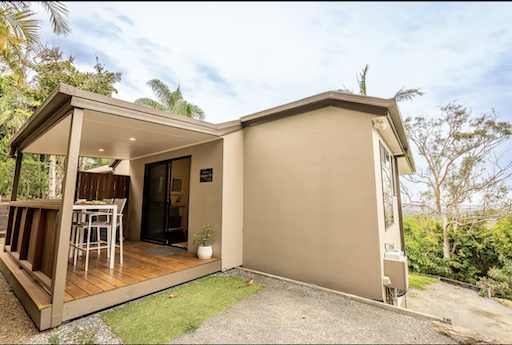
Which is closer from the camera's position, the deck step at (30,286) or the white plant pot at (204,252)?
the deck step at (30,286)

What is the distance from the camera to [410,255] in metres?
10.2

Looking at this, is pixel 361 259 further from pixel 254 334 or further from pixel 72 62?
pixel 72 62

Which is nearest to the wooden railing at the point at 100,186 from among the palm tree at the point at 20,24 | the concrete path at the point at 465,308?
the palm tree at the point at 20,24

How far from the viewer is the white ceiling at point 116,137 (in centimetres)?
354

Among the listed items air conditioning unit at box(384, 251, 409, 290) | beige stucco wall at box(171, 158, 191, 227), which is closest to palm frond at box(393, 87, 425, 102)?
air conditioning unit at box(384, 251, 409, 290)

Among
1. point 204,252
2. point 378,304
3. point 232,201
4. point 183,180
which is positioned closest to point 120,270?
point 204,252

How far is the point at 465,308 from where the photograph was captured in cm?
635

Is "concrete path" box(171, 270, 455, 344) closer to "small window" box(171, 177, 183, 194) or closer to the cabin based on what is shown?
the cabin

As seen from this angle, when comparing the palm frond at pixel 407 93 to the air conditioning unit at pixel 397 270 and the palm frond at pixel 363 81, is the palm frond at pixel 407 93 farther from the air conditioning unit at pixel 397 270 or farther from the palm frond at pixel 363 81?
the air conditioning unit at pixel 397 270

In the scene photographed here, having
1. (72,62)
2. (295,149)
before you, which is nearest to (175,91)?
(72,62)

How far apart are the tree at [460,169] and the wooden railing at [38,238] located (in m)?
13.8

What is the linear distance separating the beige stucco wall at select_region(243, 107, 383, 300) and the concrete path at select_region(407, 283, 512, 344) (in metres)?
3.63

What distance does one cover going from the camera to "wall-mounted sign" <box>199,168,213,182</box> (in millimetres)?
4723

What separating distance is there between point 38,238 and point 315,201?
13.3ft
